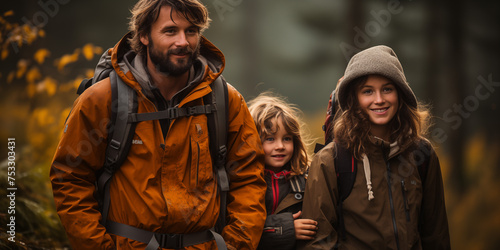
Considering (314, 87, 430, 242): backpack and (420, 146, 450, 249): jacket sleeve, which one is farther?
(420, 146, 450, 249): jacket sleeve

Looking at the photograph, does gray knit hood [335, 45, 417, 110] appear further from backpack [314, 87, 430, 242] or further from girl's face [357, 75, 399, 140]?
backpack [314, 87, 430, 242]

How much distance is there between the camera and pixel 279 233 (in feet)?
11.6

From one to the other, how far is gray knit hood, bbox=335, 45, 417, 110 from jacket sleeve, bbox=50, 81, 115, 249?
200 cm

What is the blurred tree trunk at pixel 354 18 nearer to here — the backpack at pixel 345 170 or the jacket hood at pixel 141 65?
the backpack at pixel 345 170

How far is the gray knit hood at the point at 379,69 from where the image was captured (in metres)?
3.54

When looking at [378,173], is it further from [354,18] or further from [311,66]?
[311,66]

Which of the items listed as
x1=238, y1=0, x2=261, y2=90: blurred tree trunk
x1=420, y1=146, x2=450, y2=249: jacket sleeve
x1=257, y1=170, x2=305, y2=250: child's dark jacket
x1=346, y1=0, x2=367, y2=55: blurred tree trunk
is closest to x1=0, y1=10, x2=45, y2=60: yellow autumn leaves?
x1=257, y1=170, x2=305, y2=250: child's dark jacket

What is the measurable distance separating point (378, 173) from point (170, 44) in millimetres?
1920

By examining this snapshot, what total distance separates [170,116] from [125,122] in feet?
1.02

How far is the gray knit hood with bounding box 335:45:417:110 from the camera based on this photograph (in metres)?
3.54

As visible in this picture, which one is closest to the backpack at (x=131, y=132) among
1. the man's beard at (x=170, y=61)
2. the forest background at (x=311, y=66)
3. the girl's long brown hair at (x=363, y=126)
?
the man's beard at (x=170, y=61)

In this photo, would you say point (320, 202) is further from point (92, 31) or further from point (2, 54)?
point (92, 31)

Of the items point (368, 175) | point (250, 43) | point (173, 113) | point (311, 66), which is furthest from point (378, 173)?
point (250, 43)

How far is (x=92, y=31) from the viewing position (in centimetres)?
1257
